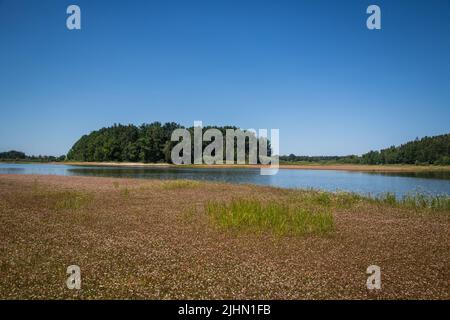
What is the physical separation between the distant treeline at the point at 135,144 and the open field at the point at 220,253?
12982 centimetres

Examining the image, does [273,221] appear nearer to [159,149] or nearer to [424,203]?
[424,203]

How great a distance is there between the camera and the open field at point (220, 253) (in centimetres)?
800

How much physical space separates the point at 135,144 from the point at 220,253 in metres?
149

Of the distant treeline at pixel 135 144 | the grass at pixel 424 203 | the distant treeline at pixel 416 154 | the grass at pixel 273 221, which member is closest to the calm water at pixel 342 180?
the grass at pixel 424 203

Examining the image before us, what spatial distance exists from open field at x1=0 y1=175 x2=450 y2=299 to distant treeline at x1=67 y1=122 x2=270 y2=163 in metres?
130

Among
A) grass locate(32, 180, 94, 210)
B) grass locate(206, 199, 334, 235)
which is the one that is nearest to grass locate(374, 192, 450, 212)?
grass locate(206, 199, 334, 235)

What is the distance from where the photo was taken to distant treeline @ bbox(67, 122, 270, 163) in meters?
151

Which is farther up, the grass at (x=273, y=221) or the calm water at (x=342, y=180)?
the grass at (x=273, y=221)

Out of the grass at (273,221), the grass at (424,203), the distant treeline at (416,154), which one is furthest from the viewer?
the distant treeline at (416,154)

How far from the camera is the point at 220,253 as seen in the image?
1120cm

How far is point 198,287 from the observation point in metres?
8.09

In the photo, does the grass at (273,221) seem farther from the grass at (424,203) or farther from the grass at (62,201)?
the grass at (424,203)
